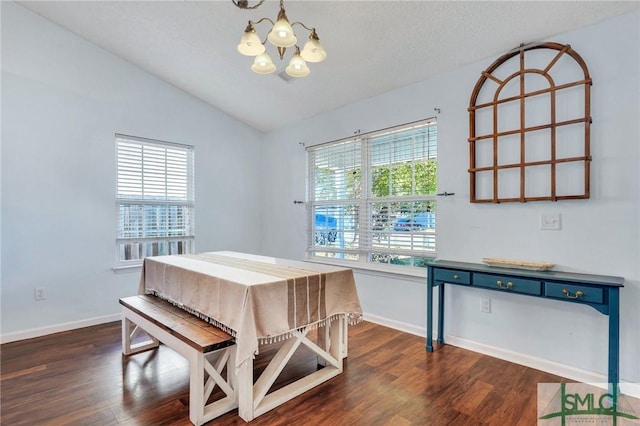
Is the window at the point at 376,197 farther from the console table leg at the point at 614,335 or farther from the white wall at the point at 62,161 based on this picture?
the white wall at the point at 62,161

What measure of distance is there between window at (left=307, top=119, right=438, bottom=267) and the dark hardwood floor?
1.01 meters

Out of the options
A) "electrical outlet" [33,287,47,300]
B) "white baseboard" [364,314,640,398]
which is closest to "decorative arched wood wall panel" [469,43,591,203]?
"white baseboard" [364,314,640,398]

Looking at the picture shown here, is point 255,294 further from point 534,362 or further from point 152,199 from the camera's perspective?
point 152,199

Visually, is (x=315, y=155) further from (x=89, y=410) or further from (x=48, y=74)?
(x=89, y=410)

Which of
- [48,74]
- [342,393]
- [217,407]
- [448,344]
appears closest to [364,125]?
[448,344]

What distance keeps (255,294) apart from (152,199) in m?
2.70

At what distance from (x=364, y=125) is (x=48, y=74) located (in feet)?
10.3

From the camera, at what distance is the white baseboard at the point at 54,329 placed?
3.00 metres

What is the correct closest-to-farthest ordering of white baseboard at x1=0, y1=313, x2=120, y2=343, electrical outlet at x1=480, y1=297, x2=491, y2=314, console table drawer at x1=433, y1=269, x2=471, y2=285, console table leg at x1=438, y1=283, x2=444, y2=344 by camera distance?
Answer: console table drawer at x1=433, y1=269, x2=471, y2=285, electrical outlet at x1=480, y1=297, x2=491, y2=314, console table leg at x1=438, y1=283, x2=444, y2=344, white baseboard at x1=0, y1=313, x2=120, y2=343

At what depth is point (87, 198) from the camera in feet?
11.2

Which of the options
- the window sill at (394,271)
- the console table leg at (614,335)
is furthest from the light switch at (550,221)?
the window sill at (394,271)

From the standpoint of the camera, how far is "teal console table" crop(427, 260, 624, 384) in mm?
1932

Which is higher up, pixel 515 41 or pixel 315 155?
pixel 515 41

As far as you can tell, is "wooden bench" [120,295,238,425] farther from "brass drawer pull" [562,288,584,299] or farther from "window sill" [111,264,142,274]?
"brass drawer pull" [562,288,584,299]
